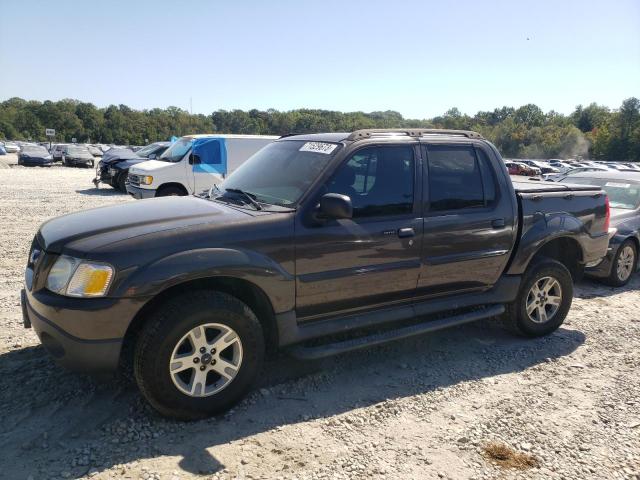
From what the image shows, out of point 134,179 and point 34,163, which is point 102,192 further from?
point 34,163

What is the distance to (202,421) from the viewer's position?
3.20 meters

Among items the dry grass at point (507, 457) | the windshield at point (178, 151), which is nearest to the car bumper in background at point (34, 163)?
the windshield at point (178, 151)

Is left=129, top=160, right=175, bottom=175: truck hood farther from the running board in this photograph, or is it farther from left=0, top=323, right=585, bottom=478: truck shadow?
the running board

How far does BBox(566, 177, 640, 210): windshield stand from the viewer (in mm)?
7479

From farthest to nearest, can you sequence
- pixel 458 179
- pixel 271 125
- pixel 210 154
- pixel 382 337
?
pixel 271 125
pixel 210 154
pixel 458 179
pixel 382 337

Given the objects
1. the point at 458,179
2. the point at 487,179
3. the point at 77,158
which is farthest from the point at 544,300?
the point at 77,158

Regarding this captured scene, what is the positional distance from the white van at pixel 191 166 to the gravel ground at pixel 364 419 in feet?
24.5

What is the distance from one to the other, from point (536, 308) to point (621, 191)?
4219mm

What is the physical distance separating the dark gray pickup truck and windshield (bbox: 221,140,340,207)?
0.6 inches

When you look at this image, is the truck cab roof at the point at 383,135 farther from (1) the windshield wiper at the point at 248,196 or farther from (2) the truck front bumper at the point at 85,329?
(2) the truck front bumper at the point at 85,329

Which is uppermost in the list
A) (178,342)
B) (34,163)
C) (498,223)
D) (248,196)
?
(248,196)

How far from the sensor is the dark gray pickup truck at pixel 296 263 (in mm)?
2920

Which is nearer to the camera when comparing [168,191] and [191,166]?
[168,191]

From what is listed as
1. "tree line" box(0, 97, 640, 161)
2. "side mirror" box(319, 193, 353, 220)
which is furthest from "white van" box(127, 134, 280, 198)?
"tree line" box(0, 97, 640, 161)
